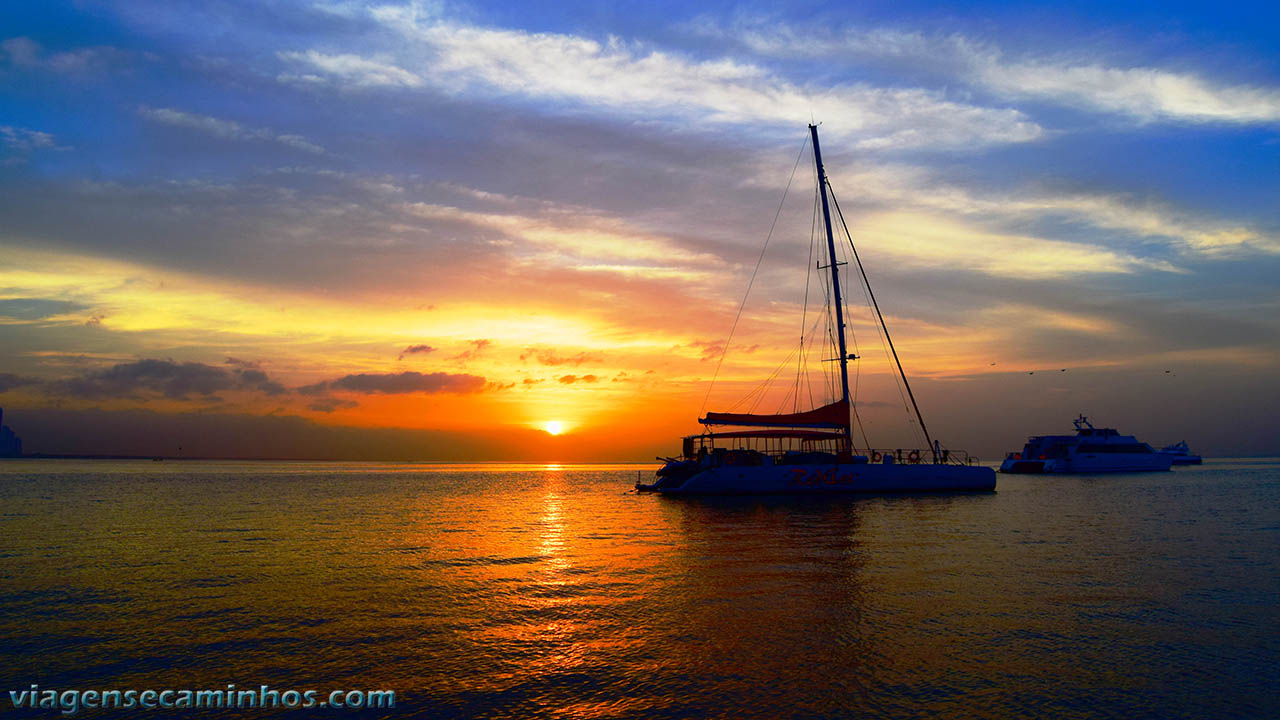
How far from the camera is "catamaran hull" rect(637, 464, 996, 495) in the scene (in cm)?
5062

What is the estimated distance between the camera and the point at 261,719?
1001 cm

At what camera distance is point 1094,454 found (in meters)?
96.5

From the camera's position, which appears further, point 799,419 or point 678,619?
point 799,419

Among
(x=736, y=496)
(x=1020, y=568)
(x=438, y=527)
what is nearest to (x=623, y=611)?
(x=1020, y=568)

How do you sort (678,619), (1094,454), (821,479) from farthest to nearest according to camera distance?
(1094,454) → (821,479) → (678,619)

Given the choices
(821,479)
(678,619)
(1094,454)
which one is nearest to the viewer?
(678,619)

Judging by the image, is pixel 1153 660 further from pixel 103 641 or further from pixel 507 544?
pixel 507 544

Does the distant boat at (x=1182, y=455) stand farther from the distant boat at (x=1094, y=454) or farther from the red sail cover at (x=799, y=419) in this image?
the red sail cover at (x=799, y=419)

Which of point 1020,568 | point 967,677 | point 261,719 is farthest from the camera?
point 1020,568

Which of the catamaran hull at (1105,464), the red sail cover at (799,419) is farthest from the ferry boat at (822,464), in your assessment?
the catamaran hull at (1105,464)

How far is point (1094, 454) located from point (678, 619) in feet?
349

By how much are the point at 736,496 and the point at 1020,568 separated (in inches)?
1248

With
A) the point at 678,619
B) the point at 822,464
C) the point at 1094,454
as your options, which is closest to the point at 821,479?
the point at 822,464

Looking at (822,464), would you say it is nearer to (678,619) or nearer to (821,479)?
(821,479)
